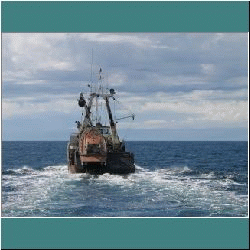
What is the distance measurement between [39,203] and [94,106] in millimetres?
13085

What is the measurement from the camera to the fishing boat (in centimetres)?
2539

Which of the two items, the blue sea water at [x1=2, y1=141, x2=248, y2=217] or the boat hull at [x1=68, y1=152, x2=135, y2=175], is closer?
the blue sea water at [x1=2, y1=141, x2=248, y2=217]

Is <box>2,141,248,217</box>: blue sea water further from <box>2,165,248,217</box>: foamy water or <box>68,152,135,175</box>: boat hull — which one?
<box>68,152,135,175</box>: boat hull

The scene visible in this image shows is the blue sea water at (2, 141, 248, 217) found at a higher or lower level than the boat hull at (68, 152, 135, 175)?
lower

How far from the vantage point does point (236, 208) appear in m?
16.4

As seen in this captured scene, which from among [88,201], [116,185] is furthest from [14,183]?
[88,201]

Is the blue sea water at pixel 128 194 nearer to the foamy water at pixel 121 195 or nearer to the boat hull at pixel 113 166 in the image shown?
the foamy water at pixel 121 195

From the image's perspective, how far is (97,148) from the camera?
25.6 m

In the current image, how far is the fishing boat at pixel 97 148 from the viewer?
1000 inches

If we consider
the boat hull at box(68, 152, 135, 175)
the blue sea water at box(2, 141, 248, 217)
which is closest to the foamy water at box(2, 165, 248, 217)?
the blue sea water at box(2, 141, 248, 217)

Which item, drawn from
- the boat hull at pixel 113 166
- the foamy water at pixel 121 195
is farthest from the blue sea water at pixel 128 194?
the boat hull at pixel 113 166

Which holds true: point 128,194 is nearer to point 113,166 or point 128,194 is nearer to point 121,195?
point 121,195

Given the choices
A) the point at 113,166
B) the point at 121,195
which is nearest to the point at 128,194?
the point at 121,195

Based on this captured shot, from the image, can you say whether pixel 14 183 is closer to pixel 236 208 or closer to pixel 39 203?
A: pixel 39 203
